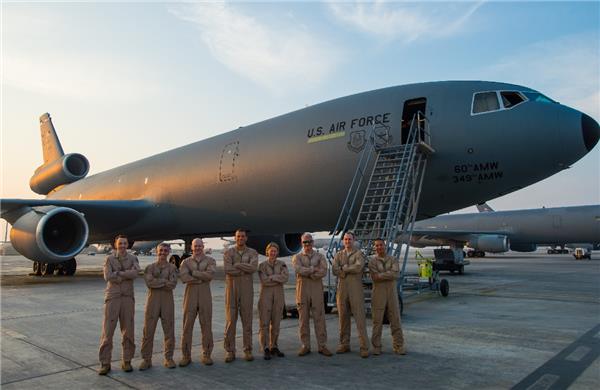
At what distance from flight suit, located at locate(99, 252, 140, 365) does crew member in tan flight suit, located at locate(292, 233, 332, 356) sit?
6.78ft

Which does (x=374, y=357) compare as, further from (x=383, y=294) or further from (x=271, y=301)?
(x=271, y=301)

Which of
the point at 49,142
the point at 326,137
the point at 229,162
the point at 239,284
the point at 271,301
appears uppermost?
the point at 49,142

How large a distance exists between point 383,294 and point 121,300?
10.9 feet

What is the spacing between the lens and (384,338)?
6.89 m

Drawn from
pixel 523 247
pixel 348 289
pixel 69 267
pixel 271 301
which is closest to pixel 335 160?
pixel 348 289

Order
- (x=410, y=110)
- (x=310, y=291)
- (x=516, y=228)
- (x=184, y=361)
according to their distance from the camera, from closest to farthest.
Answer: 1. (x=184, y=361)
2. (x=310, y=291)
3. (x=410, y=110)
4. (x=516, y=228)

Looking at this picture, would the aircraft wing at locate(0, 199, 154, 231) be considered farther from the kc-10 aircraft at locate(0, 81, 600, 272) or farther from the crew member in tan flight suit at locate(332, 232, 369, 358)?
the crew member in tan flight suit at locate(332, 232, 369, 358)

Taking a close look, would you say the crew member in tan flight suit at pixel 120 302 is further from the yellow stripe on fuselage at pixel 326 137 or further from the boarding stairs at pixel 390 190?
the yellow stripe on fuselage at pixel 326 137

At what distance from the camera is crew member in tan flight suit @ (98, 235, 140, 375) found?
5.23 metres

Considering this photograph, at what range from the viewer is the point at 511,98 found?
9.70 meters

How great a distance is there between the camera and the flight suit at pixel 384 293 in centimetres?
600

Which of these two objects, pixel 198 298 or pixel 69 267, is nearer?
pixel 198 298

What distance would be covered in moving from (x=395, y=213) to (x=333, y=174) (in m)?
2.65

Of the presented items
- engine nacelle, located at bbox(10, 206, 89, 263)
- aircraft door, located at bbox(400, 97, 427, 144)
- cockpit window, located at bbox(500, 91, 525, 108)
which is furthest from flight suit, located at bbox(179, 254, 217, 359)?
engine nacelle, located at bbox(10, 206, 89, 263)
